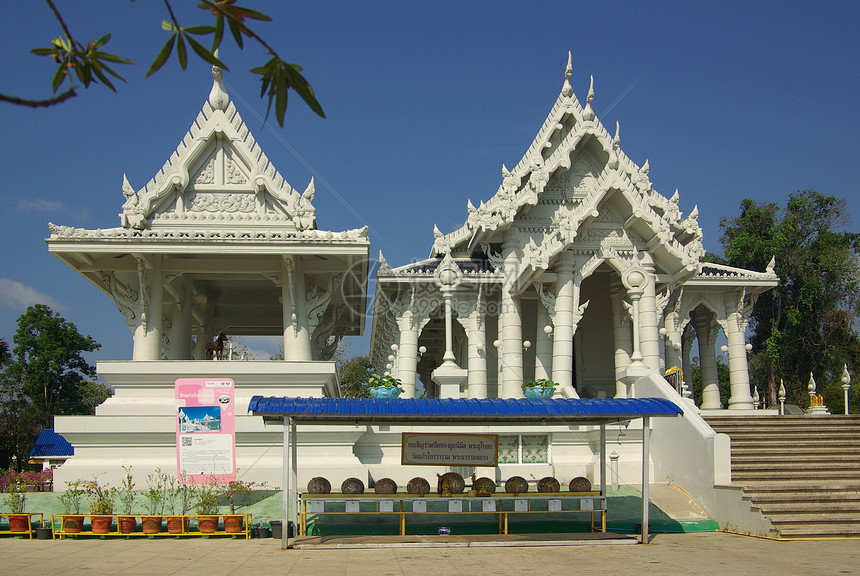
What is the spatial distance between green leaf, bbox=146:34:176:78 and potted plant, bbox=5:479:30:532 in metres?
12.1

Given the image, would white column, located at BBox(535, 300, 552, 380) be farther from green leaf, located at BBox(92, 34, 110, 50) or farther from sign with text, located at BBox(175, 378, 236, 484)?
green leaf, located at BBox(92, 34, 110, 50)

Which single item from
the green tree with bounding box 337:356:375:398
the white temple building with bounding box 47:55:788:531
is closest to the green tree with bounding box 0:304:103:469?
the green tree with bounding box 337:356:375:398

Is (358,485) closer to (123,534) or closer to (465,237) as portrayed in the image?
(123,534)

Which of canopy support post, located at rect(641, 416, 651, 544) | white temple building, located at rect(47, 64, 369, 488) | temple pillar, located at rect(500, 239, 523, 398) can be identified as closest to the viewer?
canopy support post, located at rect(641, 416, 651, 544)

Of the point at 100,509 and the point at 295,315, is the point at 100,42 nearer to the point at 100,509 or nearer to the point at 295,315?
the point at 100,509

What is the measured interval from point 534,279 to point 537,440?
4.83m

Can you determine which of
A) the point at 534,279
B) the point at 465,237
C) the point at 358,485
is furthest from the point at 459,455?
the point at 465,237

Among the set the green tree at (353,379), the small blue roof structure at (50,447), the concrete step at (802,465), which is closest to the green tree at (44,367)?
the small blue roof structure at (50,447)

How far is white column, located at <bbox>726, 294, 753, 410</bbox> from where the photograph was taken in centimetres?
2311

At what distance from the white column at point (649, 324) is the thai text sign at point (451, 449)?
8.42 meters

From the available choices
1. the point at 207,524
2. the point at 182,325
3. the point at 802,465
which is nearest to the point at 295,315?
the point at 182,325

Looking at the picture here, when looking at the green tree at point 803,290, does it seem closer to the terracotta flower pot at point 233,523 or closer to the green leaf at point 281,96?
the terracotta flower pot at point 233,523

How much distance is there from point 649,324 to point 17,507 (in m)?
14.8

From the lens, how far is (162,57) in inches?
131
